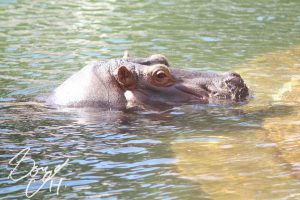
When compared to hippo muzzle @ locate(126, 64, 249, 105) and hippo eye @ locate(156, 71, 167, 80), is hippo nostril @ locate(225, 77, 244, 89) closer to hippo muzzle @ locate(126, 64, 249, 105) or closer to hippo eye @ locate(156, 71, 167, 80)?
hippo muzzle @ locate(126, 64, 249, 105)

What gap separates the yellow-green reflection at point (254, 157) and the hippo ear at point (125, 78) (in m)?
1.39

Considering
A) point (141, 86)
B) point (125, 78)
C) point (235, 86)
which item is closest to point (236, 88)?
point (235, 86)

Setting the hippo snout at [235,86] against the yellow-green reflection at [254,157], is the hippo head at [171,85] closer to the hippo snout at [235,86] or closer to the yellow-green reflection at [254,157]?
the hippo snout at [235,86]

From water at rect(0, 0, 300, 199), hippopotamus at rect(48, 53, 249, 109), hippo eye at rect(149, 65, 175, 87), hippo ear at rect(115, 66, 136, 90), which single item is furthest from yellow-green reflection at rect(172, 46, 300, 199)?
hippo ear at rect(115, 66, 136, 90)

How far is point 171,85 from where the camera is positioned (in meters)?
9.23

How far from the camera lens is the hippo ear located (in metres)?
8.95

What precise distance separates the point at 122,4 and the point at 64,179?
487 inches

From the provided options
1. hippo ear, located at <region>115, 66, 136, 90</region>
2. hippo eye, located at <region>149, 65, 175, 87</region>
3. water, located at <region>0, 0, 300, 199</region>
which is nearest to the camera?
water, located at <region>0, 0, 300, 199</region>

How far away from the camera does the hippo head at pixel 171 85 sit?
9.05 metres

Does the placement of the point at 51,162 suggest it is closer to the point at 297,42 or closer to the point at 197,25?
the point at 297,42

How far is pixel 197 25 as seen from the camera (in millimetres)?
15266

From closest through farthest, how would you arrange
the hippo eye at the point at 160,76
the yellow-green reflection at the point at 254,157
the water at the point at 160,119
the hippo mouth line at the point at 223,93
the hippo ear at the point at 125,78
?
the yellow-green reflection at the point at 254,157 < the water at the point at 160,119 < the hippo ear at the point at 125,78 < the hippo eye at the point at 160,76 < the hippo mouth line at the point at 223,93

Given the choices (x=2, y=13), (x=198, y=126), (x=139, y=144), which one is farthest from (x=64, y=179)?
(x=2, y=13)

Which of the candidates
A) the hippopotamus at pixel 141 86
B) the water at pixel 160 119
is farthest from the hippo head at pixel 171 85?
the water at pixel 160 119
